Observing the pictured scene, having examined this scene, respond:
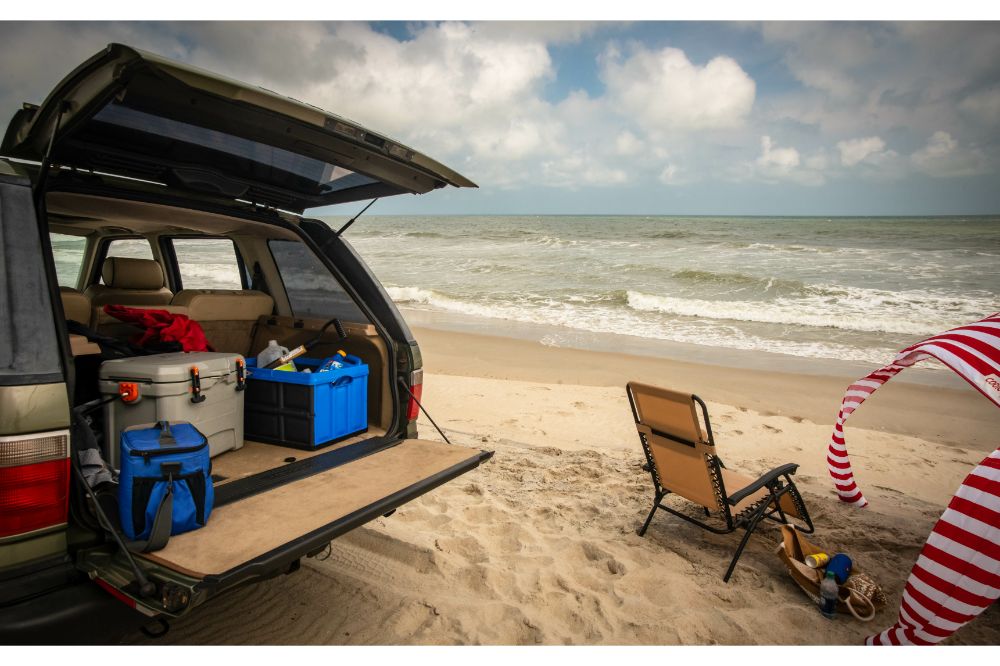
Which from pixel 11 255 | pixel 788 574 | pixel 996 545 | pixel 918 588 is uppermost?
pixel 11 255

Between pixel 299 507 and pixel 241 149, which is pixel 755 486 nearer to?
pixel 299 507

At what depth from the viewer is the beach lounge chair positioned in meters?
3.29

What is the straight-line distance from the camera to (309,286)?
3818mm

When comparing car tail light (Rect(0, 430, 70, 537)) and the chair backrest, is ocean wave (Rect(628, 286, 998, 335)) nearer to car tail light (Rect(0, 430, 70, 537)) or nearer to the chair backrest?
the chair backrest

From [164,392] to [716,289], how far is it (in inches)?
644

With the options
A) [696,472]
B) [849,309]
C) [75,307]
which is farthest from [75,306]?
[849,309]

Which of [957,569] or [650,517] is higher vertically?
[957,569]

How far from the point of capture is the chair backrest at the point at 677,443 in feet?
10.9

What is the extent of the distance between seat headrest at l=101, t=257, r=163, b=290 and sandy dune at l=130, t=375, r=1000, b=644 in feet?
7.91

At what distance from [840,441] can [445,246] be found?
2963cm

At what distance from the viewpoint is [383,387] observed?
11.1 feet

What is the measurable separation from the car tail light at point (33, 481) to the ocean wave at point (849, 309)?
12.9 meters
